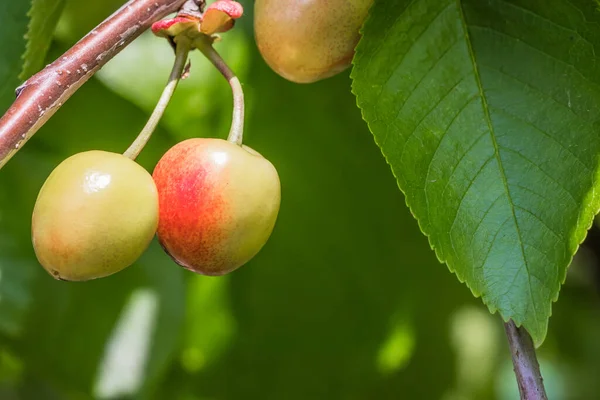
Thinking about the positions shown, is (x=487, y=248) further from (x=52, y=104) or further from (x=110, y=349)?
(x=110, y=349)

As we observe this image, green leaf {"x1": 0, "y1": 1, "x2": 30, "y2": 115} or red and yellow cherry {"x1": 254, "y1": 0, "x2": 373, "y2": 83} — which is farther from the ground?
red and yellow cherry {"x1": 254, "y1": 0, "x2": 373, "y2": 83}

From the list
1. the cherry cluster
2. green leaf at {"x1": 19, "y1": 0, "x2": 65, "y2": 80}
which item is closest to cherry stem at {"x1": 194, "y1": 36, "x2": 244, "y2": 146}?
the cherry cluster

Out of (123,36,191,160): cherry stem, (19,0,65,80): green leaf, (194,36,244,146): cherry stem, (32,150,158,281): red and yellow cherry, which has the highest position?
(194,36,244,146): cherry stem

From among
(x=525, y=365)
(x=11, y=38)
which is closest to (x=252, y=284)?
(x=11, y=38)

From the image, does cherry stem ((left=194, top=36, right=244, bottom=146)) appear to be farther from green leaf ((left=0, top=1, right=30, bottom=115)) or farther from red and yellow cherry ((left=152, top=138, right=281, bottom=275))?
green leaf ((left=0, top=1, right=30, bottom=115))

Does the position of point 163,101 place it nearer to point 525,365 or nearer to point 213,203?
point 213,203
